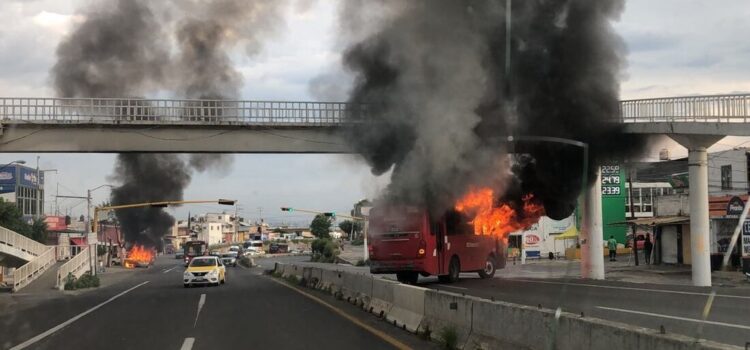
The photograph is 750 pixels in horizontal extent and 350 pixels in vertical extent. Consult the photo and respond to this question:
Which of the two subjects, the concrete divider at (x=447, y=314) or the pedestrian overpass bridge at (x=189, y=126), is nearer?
the concrete divider at (x=447, y=314)

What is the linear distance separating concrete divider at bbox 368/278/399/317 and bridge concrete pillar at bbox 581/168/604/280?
41.3 feet

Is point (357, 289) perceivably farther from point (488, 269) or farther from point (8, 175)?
point (8, 175)

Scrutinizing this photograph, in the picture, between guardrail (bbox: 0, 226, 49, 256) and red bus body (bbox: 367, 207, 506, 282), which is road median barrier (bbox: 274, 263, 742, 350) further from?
guardrail (bbox: 0, 226, 49, 256)

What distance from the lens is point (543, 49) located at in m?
20.3

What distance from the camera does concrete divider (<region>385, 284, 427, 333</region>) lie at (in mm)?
10261

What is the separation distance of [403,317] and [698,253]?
1361cm

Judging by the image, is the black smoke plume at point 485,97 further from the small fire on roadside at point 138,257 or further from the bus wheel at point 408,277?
the small fire on roadside at point 138,257

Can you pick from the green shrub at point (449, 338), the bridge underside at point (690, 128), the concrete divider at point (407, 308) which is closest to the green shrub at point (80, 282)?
the concrete divider at point (407, 308)

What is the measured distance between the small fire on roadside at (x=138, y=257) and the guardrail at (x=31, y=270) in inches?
1004

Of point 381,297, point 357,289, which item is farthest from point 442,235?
point 381,297

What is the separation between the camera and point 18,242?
33.4 meters

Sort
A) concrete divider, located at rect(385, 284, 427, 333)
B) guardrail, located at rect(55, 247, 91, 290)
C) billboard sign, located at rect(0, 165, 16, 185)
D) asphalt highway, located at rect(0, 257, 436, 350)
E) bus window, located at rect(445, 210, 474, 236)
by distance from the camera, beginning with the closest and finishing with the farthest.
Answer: asphalt highway, located at rect(0, 257, 436, 350)
concrete divider, located at rect(385, 284, 427, 333)
bus window, located at rect(445, 210, 474, 236)
guardrail, located at rect(55, 247, 91, 290)
billboard sign, located at rect(0, 165, 16, 185)

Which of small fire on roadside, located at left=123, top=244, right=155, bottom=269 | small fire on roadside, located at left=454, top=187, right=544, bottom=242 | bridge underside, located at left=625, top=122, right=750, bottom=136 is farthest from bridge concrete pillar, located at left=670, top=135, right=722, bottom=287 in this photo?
small fire on roadside, located at left=123, top=244, right=155, bottom=269

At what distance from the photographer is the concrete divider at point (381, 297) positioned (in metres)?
12.3
